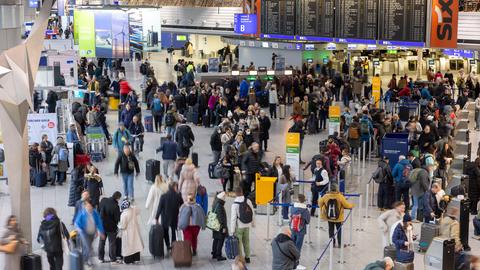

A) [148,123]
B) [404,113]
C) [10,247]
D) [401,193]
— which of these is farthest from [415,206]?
[148,123]

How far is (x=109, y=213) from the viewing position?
15250mm

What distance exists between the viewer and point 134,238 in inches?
603

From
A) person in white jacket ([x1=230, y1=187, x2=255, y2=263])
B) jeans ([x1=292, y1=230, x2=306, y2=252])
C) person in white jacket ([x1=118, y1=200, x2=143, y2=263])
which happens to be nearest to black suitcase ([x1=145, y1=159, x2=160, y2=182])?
person in white jacket ([x1=118, y1=200, x2=143, y2=263])

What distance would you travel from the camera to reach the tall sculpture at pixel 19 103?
1468cm

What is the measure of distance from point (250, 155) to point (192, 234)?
4.24 metres

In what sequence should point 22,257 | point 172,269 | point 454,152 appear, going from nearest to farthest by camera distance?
point 22,257 → point 172,269 → point 454,152

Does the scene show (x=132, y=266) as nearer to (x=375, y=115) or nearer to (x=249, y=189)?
(x=249, y=189)

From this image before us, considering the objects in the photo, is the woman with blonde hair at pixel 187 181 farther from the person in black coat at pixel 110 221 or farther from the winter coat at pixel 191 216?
the person in black coat at pixel 110 221

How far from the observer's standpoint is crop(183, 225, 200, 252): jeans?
1566cm

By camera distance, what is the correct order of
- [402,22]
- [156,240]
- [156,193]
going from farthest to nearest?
[402,22] < [156,193] < [156,240]

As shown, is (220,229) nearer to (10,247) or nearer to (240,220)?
(240,220)

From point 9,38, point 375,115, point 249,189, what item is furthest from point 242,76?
point 249,189

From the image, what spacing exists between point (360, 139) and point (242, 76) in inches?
511

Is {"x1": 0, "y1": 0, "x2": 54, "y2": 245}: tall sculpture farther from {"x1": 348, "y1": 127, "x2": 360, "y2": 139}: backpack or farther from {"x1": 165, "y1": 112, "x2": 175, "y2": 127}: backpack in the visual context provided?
{"x1": 348, "y1": 127, "x2": 360, "y2": 139}: backpack
